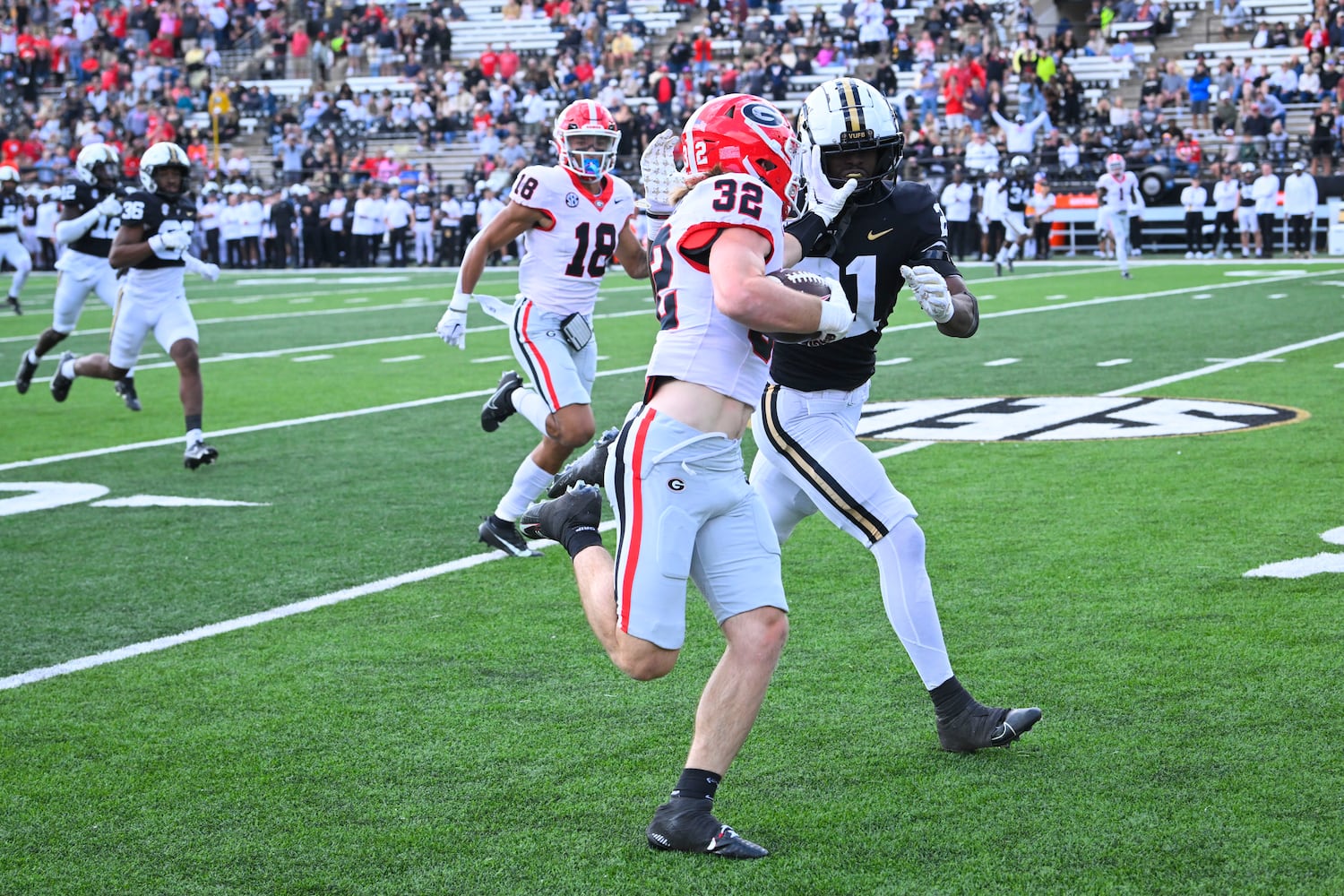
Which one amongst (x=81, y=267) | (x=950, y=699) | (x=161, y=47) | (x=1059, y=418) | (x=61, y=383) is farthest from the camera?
(x=161, y=47)

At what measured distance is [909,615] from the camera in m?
4.50

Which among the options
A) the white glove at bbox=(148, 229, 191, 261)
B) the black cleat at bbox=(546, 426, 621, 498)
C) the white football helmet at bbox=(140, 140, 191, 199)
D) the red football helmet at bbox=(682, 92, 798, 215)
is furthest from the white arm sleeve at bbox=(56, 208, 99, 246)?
the red football helmet at bbox=(682, 92, 798, 215)

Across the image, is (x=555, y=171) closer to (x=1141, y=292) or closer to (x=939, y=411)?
(x=939, y=411)

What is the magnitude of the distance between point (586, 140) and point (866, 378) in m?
3.08

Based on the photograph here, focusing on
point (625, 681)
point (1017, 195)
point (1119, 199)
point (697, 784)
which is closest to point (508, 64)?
point (1017, 195)

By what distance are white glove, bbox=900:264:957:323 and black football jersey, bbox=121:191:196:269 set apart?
6.77 m

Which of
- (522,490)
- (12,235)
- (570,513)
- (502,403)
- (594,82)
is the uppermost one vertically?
(594,82)

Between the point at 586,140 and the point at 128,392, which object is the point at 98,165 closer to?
the point at 128,392

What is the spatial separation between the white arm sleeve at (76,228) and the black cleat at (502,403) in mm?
6872

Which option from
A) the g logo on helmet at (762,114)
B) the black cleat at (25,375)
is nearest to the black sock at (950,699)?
the g logo on helmet at (762,114)

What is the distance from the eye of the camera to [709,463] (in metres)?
3.89

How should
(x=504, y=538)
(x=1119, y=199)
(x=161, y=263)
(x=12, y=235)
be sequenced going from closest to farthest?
(x=504, y=538)
(x=161, y=263)
(x=12, y=235)
(x=1119, y=199)

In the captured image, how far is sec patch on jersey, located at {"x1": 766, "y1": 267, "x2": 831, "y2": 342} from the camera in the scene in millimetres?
3846

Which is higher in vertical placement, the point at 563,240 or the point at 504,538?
the point at 563,240
